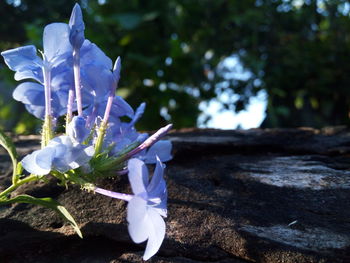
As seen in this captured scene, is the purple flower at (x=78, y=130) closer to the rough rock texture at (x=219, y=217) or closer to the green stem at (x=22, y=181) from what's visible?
the green stem at (x=22, y=181)

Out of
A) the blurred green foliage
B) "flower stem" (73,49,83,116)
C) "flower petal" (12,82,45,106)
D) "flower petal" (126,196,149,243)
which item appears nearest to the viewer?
"flower petal" (126,196,149,243)

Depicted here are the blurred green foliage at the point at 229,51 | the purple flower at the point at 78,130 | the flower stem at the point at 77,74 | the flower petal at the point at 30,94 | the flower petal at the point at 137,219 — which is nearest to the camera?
the flower petal at the point at 137,219

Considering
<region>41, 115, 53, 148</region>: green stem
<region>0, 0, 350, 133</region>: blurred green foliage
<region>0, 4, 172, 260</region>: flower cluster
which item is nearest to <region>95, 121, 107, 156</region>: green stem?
<region>0, 4, 172, 260</region>: flower cluster

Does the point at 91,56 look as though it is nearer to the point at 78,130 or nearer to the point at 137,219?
the point at 78,130

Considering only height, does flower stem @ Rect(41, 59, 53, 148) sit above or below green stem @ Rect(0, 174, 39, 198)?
above

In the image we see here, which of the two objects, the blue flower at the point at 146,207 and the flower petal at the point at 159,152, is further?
the flower petal at the point at 159,152

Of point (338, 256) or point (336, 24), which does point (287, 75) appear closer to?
point (336, 24)

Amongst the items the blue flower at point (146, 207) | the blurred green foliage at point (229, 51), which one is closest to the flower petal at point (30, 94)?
the blue flower at point (146, 207)

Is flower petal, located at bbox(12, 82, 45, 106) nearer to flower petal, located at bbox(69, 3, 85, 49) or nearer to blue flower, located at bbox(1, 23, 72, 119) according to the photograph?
blue flower, located at bbox(1, 23, 72, 119)
